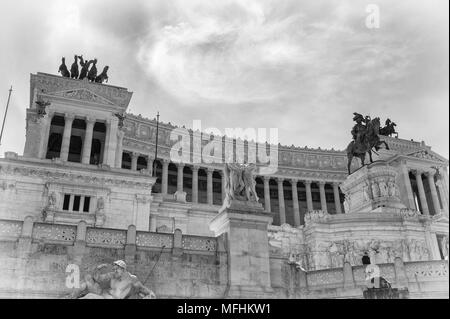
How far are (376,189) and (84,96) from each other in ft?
124

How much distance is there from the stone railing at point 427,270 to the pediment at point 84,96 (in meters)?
46.5

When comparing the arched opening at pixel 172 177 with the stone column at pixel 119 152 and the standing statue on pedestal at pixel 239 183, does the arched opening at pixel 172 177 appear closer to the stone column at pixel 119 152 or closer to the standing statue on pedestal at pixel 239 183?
→ the stone column at pixel 119 152

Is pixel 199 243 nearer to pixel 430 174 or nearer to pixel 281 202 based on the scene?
pixel 281 202

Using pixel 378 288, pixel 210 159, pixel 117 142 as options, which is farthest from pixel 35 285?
pixel 210 159

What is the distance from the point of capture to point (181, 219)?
136 feet

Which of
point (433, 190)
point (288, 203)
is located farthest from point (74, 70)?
point (433, 190)

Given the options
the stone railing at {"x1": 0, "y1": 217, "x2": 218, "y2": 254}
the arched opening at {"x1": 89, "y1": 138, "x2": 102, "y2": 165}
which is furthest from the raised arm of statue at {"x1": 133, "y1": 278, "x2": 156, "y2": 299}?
the arched opening at {"x1": 89, "y1": 138, "x2": 102, "y2": 165}

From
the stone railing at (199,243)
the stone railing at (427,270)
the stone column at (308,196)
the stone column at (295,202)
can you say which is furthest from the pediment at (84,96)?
the stone railing at (427,270)

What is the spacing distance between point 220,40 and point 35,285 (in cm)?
1156

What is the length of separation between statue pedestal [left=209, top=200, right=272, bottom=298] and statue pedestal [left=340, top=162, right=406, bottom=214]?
21545 mm

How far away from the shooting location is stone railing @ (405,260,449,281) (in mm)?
19234

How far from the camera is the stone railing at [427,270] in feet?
63.1

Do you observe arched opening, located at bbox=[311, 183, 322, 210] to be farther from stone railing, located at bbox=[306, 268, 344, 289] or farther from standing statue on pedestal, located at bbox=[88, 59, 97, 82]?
stone railing, located at bbox=[306, 268, 344, 289]

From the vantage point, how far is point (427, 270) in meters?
19.5
